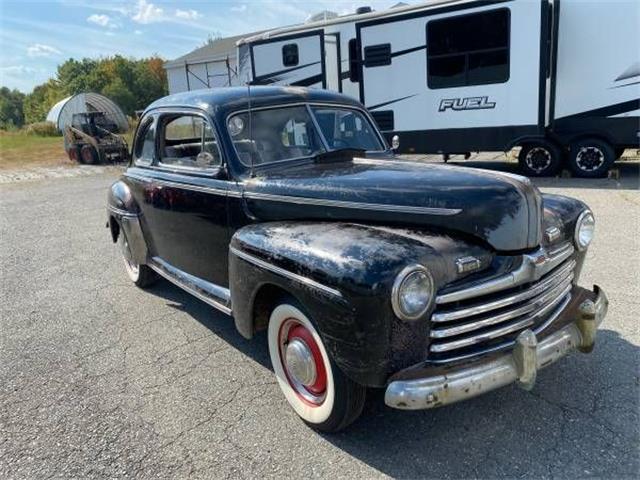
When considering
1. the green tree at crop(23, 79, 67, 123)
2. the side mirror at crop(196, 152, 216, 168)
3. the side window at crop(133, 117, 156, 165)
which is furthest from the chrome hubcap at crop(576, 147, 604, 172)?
the green tree at crop(23, 79, 67, 123)

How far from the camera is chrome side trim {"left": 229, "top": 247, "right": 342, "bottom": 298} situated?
8.07 feet

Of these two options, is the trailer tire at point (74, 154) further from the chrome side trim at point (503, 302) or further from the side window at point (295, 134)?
the chrome side trim at point (503, 302)

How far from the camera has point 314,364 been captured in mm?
2830

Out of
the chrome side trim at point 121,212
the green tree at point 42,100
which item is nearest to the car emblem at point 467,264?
the chrome side trim at point 121,212

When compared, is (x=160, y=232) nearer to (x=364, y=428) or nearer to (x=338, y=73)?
(x=364, y=428)

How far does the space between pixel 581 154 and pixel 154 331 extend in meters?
8.51

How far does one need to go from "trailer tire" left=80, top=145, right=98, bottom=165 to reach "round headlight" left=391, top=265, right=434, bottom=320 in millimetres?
19138

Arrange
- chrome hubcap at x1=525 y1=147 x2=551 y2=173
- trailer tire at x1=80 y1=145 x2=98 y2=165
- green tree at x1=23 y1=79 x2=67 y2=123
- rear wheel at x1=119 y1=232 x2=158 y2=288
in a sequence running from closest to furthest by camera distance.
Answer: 1. rear wheel at x1=119 y1=232 x2=158 y2=288
2. chrome hubcap at x1=525 y1=147 x2=551 y2=173
3. trailer tire at x1=80 y1=145 x2=98 y2=165
4. green tree at x1=23 y1=79 x2=67 y2=123

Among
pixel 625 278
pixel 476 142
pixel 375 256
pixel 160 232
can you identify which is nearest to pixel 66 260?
pixel 160 232

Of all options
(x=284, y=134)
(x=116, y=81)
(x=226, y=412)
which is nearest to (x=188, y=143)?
(x=284, y=134)

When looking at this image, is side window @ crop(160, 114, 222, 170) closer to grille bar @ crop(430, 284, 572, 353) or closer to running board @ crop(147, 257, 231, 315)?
running board @ crop(147, 257, 231, 315)

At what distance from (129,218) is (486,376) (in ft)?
12.4

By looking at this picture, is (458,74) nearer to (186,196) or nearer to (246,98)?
(246,98)

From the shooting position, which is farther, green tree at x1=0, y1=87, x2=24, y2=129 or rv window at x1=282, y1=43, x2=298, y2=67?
green tree at x1=0, y1=87, x2=24, y2=129
